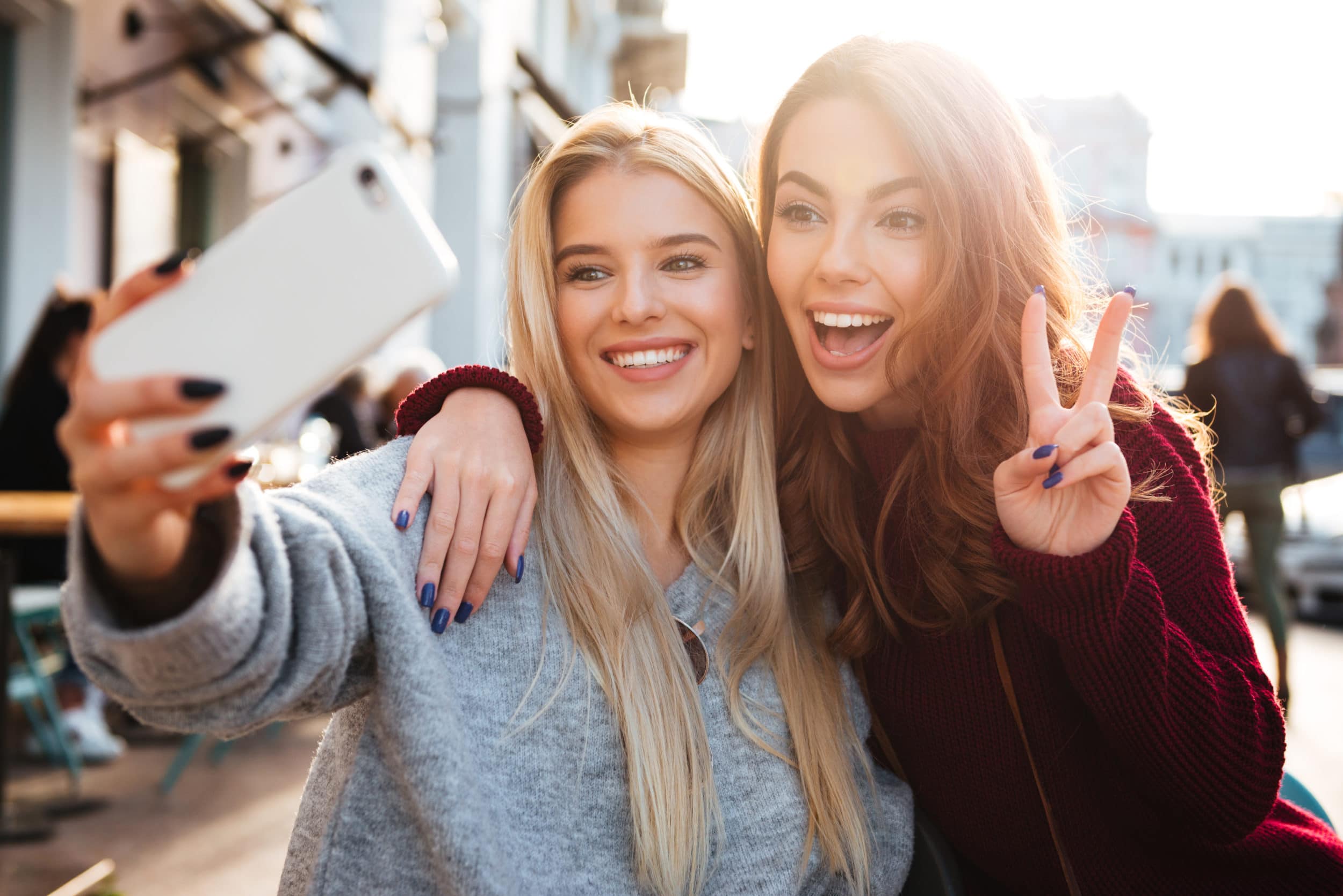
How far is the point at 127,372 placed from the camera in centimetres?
97

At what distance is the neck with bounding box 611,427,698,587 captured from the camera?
211cm

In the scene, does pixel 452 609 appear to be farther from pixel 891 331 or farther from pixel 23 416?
pixel 23 416

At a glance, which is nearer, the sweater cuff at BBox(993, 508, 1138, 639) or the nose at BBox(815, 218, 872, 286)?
the sweater cuff at BBox(993, 508, 1138, 639)

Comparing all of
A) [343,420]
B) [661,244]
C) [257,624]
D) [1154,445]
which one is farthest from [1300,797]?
[343,420]

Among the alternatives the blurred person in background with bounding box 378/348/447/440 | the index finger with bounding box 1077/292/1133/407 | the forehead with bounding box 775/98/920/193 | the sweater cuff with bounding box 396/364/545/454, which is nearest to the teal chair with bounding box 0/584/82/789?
the blurred person in background with bounding box 378/348/447/440

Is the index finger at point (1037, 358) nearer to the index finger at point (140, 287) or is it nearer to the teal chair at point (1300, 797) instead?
the teal chair at point (1300, 797)

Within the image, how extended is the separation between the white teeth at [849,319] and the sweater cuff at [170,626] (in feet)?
3.92

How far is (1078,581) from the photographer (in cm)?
153

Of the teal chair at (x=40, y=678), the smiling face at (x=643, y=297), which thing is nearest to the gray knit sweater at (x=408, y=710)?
the smiling face at (x=643, y=297)

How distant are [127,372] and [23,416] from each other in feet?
14.8

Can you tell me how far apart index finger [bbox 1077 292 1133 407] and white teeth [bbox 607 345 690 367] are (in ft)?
2.56

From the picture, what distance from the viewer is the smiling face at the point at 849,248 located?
196cm

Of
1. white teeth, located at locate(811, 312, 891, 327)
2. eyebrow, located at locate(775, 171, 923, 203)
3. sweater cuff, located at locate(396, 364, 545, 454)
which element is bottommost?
sweater cuff, located at locate(396, 364, 545, 454)

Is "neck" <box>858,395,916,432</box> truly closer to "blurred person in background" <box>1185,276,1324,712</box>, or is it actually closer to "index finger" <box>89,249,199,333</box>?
"index finger" <box>89,249,199,333</box>
